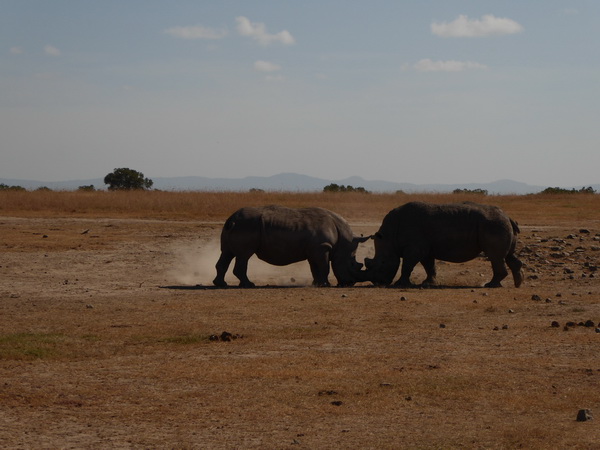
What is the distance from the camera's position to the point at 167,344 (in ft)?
45.5

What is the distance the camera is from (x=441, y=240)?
21.9 metres

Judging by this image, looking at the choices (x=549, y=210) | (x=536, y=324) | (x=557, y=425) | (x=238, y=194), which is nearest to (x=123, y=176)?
(x=238, y=194)

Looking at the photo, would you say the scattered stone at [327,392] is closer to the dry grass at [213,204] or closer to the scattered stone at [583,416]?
the scattered stone at [583,416]

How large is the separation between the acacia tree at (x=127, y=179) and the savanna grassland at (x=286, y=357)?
41.7 metres

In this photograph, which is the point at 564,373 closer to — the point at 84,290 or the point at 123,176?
the point at 84,290

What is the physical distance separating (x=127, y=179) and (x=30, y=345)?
54.9 metres

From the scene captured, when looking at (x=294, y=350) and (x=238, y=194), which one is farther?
(x=238, y=194)

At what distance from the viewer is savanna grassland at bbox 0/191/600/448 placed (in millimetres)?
9523

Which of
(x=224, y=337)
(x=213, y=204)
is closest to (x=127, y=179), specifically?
(x=213, y=204)

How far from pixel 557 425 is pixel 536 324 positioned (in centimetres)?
611

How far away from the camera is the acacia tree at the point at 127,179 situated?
67.4m

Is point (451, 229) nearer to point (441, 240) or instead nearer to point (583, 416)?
point (441, 240)

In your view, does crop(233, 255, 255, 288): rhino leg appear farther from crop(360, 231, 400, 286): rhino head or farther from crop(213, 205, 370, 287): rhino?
crop(360, 231, 400, 286): rhino head

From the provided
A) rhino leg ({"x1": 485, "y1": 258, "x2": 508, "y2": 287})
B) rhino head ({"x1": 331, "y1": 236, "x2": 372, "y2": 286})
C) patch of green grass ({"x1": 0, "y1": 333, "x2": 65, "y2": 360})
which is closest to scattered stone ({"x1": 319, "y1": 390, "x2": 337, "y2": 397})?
patch of green grass ({"x1": 0, "y1": 333, "x2": 65, "y2": 360})
